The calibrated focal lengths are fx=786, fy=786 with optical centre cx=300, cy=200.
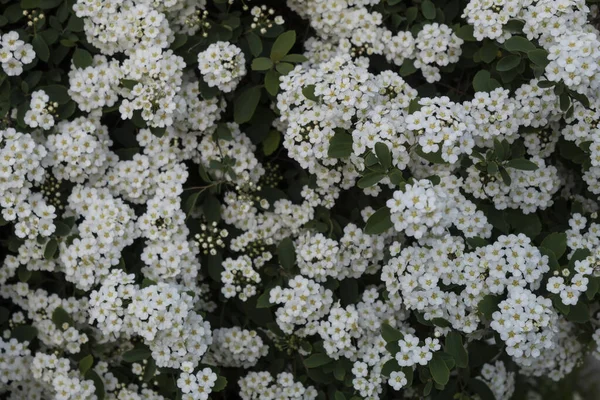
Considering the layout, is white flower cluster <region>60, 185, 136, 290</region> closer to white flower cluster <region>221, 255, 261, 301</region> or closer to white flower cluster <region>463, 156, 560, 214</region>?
white flower cluster <region>221, 255, 261, 301</region>

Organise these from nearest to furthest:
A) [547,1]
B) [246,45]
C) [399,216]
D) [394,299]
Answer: [399,216] < [547,1] < [394,299] < [246,45]

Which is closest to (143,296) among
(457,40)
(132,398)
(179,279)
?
(179,279)

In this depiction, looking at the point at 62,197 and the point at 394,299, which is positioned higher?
the point at 62,197

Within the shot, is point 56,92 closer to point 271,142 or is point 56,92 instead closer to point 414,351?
point 271,142

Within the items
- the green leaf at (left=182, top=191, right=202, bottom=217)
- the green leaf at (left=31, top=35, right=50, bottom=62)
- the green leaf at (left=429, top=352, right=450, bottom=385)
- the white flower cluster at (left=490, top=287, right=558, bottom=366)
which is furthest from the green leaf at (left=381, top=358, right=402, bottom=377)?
the green leaf at (left=31, top=35, right=50, bottom=62)

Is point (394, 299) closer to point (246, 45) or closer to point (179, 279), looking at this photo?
point (179, 279)

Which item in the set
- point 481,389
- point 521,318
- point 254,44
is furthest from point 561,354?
point 254,44

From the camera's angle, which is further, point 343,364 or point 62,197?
point 62,197

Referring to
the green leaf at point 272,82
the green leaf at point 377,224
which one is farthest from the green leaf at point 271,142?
the green leaf at point 377,224
